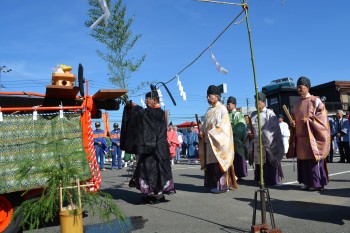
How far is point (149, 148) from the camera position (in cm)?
614

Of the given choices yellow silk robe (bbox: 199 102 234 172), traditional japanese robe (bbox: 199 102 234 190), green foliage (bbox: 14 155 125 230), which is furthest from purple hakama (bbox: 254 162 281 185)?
green foliage (bbox: 14 155 125 230)

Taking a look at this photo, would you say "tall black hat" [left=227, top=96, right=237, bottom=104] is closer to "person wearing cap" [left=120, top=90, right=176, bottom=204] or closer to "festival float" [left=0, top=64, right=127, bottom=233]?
"person wearing cap" [left=120, top=90, right=176, bottom=204]

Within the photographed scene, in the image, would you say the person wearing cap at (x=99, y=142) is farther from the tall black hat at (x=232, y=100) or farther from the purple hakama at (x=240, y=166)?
the purple hakama at (x=240, y=166)

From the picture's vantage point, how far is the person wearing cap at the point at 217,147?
22.9ft

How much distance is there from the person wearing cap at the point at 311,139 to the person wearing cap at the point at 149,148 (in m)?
2.65

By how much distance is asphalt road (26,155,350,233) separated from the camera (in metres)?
4.37

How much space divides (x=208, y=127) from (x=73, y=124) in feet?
10.4

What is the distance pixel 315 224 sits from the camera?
432 centimetres

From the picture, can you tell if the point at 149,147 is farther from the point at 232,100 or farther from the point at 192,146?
the point at 192,146

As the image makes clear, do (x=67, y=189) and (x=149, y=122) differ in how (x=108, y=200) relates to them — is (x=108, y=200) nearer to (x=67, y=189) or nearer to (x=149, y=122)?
(x=67, y=189)

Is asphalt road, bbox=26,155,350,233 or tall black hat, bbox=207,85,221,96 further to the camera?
tall black hat, bbox=207,85,221,96

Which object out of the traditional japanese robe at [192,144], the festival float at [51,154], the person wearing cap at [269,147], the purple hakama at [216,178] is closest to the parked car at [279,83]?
the traditional japanese robe at [192,144]

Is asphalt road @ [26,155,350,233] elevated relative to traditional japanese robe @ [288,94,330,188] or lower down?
lower down

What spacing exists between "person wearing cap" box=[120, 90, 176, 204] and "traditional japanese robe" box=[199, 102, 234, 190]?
110 centimetres
